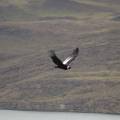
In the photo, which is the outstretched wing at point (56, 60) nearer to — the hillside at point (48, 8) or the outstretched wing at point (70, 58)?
the outstretched wing at point (70, 58)

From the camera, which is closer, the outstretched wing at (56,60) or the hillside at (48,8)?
the outstretched wing at (56,60)

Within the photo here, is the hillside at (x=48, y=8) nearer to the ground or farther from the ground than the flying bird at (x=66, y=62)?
farther from the ground

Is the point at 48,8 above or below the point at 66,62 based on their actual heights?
above

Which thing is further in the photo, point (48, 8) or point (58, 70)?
point (48, 8)

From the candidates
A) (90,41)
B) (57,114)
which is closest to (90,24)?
(90,41)

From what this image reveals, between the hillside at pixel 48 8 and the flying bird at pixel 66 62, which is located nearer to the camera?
the flying bird at pixel 66 62

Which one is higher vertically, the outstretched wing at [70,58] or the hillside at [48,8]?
the hillside at [48,8]

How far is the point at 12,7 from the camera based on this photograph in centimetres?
550

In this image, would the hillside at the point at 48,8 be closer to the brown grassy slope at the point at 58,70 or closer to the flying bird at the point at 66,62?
the brown grassy slope at the point at 58,70

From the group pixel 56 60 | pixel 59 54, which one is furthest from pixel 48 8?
pixel 56 60

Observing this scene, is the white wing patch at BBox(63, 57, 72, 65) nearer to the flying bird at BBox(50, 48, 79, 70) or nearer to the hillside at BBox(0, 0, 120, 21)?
the flying bird at BBox(50, 48, 79, 70)

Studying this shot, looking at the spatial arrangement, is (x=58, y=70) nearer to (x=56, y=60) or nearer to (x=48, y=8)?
(x=56, y=60)

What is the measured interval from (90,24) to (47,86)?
→ 731 millimetres

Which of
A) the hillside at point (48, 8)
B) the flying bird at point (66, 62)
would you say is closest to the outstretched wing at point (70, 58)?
the flying bird at point (66, 62)
